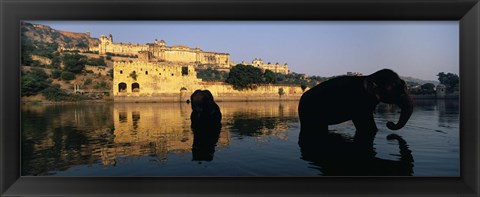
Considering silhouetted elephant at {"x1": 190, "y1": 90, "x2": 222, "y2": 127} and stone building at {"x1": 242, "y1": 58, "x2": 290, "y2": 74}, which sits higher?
stone building at {"x1": 242, "y1": 58, "x2": 290, "y2": 74}

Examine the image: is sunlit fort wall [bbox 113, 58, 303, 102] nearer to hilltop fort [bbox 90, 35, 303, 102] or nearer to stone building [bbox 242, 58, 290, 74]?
hilltop fort [bbox 90, 35, 303, 102]

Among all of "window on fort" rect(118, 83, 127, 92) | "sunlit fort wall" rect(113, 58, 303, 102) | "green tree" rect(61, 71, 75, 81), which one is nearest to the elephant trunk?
"sunlit fort wall" rect(113, 58, 303, 102)

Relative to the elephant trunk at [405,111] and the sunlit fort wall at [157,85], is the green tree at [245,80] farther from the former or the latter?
the elephant trunk at [405,111]

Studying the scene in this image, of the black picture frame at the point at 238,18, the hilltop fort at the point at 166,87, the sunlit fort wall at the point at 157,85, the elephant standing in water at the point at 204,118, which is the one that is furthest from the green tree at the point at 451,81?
the sunlit fort wall at the point at 157,85

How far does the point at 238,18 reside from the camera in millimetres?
2438

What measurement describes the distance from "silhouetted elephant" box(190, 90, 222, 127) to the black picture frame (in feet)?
16.2

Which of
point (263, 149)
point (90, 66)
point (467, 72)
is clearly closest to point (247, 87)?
point (90, 66)

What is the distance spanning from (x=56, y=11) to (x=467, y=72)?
336 cm

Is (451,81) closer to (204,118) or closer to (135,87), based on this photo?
(204,118)

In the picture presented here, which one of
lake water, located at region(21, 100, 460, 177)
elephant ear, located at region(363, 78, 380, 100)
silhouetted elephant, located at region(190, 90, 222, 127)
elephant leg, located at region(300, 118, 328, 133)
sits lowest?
lake water, located at region(21, 100, 460, 177)

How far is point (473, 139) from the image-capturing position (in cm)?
251

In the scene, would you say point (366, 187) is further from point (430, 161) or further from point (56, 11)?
point (56, 11)

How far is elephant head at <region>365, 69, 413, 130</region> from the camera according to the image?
5316 mm

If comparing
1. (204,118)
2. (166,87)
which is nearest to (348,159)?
(204,118)
